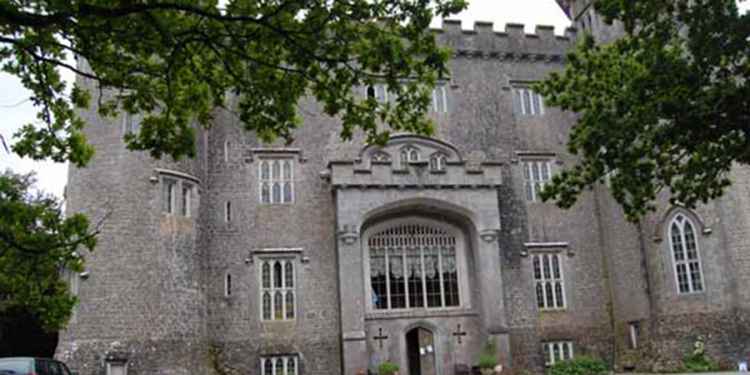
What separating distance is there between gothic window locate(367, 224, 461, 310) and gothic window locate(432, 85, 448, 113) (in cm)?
399

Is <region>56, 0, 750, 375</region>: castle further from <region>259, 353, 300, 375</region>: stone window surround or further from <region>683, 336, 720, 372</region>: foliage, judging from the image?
<region>683, 336, 720, 372</region>: foliage

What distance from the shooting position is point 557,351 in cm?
2194

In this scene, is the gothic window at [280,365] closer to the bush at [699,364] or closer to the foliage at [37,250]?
the foliage at [37,250]

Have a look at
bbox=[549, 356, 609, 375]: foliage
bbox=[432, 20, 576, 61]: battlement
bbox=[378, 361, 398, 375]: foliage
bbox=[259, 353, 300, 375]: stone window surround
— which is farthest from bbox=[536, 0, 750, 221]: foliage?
bbox=[432, 20, 576, 61]: battlement

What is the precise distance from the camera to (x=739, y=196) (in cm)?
1977

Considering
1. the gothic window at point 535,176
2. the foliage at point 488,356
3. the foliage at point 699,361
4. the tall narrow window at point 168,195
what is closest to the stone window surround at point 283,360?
the tall narrow window at point 168,195

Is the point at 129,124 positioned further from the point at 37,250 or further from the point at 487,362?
the point at 487,362

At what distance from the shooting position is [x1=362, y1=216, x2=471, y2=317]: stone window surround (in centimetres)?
2108

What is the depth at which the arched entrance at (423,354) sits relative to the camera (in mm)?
21203

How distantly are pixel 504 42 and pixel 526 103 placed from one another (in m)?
2.29

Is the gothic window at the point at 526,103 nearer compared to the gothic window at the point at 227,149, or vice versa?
the gothic window at the point at 227,149

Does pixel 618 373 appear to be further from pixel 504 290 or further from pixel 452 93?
pixel 452 93

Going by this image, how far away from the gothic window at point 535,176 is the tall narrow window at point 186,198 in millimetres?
10517

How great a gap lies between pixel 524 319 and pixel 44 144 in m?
15.9
